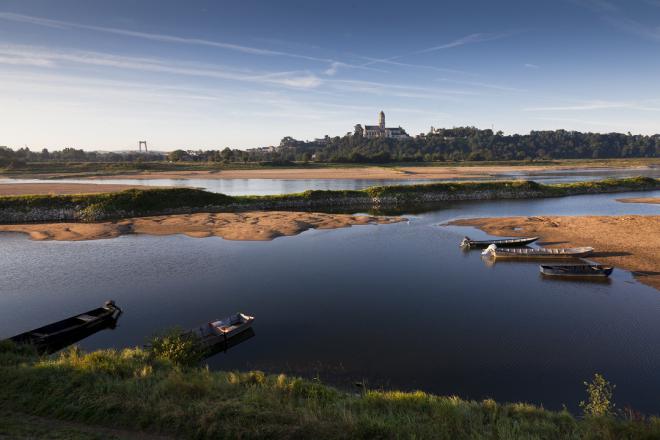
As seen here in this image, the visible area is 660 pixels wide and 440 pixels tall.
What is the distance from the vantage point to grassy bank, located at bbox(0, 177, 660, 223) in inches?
2532

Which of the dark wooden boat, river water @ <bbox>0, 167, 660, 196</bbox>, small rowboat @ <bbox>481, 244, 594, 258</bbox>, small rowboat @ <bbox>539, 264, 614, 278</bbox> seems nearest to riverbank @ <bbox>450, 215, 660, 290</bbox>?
small rowboat @ <bbox>481, 244, 594, 258</bbox>

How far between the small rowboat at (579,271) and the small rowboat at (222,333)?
24.8 metres

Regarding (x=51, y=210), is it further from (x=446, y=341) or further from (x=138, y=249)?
(x=446, y=341)

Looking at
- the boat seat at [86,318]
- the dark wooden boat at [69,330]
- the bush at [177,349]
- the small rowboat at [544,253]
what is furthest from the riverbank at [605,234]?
the boat seat at [86,318]

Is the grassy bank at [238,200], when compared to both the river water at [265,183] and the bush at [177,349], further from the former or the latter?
the bush at [177,349]

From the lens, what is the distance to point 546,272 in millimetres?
33062

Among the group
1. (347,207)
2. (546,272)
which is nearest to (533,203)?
(347,207)

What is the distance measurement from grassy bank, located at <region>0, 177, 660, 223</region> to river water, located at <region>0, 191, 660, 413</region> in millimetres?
21661

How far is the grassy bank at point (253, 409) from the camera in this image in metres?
12.2

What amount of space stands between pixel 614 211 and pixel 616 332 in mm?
55759

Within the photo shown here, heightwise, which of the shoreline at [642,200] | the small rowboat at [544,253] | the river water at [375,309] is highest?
the shoreline at [642,200]

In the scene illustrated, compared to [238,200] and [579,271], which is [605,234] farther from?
[238,200]

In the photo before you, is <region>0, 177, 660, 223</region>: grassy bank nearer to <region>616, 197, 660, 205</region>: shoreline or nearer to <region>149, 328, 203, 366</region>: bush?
<region>616, 197, 660, 205</region>: shoreline

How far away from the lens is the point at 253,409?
13.1 meters
